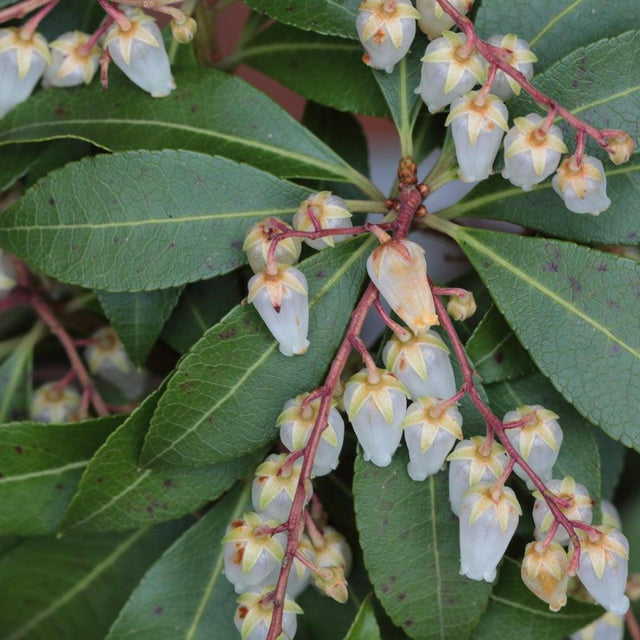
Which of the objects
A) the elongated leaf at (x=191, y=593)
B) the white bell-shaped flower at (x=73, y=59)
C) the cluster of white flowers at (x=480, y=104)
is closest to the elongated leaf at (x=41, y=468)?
the elongated leaf at (x=191, y=593)

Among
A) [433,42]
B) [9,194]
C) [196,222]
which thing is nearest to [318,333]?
[196,222]

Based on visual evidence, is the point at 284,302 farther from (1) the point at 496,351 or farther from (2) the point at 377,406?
(1) the point at 496,351

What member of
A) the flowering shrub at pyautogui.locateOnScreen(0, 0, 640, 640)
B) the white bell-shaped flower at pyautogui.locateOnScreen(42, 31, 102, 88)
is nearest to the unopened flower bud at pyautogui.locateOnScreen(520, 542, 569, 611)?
the flowering shrub at pyautogui.locateOnScreen(0, 0, 640, 640)

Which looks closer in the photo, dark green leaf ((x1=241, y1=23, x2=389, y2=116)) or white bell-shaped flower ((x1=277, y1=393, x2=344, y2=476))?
white bell-shaped flower ((x1=277, y1=393, x2=344, y2=476))

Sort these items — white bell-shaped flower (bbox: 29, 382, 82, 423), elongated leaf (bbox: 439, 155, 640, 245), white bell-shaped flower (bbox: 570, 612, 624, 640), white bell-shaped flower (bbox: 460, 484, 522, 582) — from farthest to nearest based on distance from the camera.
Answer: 1. white bell-shaped flower (bbox: 29, 382, 82, 423)
2. white bell-shaped flower (bbox: 570, 612, 624, 640)
3. elongated leaf (bbox: 439, 155, 640, 245)
4. white bell-shaped flower (bbox: 460, 484, 522, 582)

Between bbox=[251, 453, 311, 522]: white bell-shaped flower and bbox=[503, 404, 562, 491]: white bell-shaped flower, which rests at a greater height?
bbox=[503, 404, 562, 491]: white bell-shaped flower

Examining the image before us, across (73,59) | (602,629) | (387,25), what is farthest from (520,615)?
(73,59)

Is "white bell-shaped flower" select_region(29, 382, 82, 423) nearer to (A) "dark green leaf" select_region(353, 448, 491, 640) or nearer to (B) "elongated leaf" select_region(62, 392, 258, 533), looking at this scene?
(B) "elongated leaf" select_region(62, 392, 258, 533)

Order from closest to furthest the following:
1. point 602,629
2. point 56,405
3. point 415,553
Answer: point 415,553, point 602,629, point 56,405

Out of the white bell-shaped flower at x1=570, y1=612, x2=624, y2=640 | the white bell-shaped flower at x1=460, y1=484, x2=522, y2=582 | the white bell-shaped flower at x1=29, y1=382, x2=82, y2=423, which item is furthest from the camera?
the white bell-shaped flower at x1=29, y1=382, x2=82, y2=423
